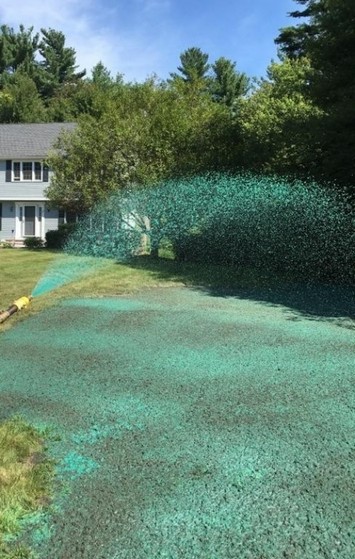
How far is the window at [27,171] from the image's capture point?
87.8ft

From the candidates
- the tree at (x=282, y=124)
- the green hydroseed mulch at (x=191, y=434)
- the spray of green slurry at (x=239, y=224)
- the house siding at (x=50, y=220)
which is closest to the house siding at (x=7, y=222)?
the house siding at (x=50, y=220)

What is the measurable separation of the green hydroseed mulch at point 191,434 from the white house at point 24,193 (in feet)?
66.6

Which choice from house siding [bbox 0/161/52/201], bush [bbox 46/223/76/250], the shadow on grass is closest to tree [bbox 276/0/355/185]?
the shadow on grass

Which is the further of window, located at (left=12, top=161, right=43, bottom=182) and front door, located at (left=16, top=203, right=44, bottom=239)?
window, located at (left=12, top=161, right=43, bottom=182)

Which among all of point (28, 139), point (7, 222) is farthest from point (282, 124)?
point (28, 139)

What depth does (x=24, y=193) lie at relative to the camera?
1048 inches

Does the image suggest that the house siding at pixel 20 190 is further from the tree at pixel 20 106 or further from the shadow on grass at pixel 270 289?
the tree at pixel 20 106

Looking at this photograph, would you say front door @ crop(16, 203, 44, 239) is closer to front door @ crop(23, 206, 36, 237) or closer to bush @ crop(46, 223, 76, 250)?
front door @ crop(23, 206, 36, 237)

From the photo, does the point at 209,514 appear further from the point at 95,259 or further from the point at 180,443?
the point at 95,259

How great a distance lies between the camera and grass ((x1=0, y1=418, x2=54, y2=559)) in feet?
8.34

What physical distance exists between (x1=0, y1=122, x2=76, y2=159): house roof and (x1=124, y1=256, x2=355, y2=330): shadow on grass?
14.8 metres

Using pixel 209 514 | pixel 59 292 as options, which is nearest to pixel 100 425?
pixel 209 514

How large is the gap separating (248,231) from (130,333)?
25.2 feet

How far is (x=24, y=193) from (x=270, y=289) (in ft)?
63.0
